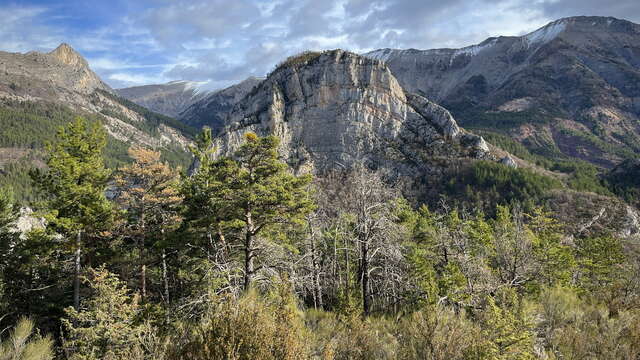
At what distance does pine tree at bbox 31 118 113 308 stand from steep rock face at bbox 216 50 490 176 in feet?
250

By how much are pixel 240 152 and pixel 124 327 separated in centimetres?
745

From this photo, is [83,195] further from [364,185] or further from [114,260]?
[364,185]

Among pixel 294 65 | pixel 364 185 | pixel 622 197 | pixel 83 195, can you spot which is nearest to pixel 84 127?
pixel 83 195

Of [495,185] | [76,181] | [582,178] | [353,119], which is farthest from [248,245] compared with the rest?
Answer: [582,178]

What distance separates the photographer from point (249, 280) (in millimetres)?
13555

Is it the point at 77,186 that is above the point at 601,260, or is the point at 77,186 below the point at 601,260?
above

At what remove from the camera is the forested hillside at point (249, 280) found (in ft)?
22.6

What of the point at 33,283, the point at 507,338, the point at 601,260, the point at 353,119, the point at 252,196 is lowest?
the point at 601,260

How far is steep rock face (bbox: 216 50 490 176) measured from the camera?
95500mm

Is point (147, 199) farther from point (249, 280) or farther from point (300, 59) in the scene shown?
point (300, 59)

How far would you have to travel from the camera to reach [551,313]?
10.1 metres

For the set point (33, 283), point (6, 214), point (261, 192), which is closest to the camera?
point (261, 192)

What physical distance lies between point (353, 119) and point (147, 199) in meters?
82.3

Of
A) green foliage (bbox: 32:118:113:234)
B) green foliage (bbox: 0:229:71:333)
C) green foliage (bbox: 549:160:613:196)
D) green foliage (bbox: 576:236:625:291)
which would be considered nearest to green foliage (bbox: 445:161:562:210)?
green foliage (bbox: 549:160:613:196)
